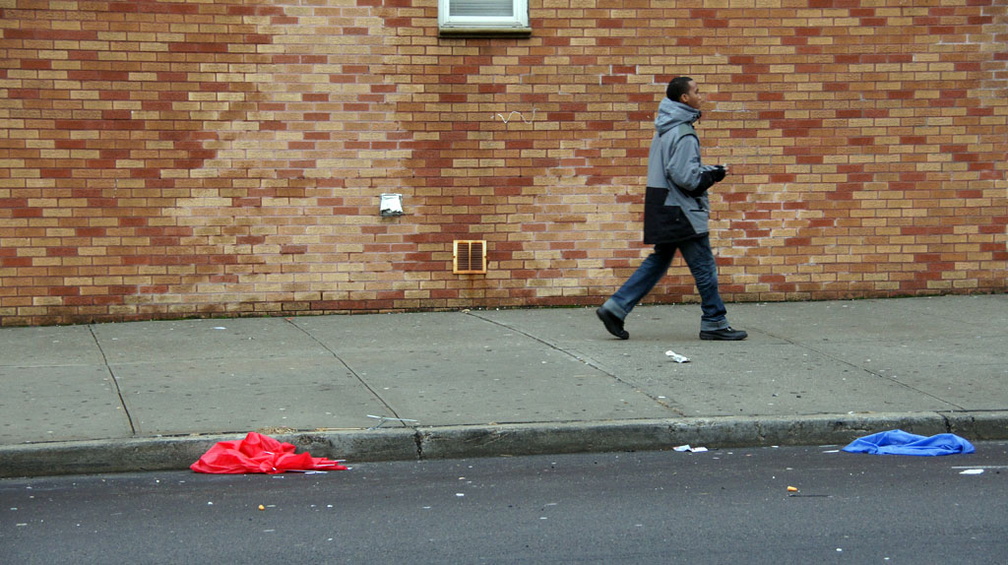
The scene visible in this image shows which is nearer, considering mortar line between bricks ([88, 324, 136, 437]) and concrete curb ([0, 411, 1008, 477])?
concrete curb ([0, 411, 1008, 477])

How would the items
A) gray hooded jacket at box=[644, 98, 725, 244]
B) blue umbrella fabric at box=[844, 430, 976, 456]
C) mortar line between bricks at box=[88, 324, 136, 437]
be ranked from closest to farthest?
1. blue umbrella fabric at box=[844, 430, 976, 456]
2. mortar line between bricks at box=[88, 324, 136, 437]
3. gray hooded jacket at box=[644, 98, 725, 244]

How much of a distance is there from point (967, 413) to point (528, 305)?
14.9 ft

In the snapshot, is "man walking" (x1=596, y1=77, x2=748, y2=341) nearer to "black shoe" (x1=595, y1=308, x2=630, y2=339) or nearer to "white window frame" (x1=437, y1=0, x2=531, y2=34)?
"black shoe" (x1=595, y1=308, x2=630, y2=339)

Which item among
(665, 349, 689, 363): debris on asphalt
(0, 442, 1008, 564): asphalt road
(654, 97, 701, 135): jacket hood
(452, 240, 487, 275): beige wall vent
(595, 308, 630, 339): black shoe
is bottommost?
(0, 442, 1008, 564): asphalt road

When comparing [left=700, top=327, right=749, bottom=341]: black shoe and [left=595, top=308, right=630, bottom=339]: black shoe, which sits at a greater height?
[left=595, top=308, right=630, bottom=339]: black shoe

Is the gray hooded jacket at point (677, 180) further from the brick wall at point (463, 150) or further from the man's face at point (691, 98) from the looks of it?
the brick wall at point (463, 150)

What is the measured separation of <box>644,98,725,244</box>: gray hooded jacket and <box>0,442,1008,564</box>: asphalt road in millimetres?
2562

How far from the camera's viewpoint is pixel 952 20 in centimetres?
1071

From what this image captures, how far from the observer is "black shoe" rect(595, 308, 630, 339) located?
887 centimetres

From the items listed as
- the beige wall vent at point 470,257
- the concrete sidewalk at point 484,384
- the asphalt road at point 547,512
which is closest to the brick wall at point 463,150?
the beige wall vent at point 470,257

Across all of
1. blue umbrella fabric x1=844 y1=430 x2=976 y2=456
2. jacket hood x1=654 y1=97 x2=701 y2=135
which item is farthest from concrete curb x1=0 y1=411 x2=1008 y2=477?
jacket hood x1=654 y1=97 x2=701 y2=135

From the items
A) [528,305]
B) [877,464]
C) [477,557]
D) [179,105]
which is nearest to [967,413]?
[877,464]

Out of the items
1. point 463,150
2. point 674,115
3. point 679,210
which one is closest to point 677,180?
point 679,210

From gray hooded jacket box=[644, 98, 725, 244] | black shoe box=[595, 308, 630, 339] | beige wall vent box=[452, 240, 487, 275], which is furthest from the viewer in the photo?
beige wall vent box=[452, 240, 487, 275]
